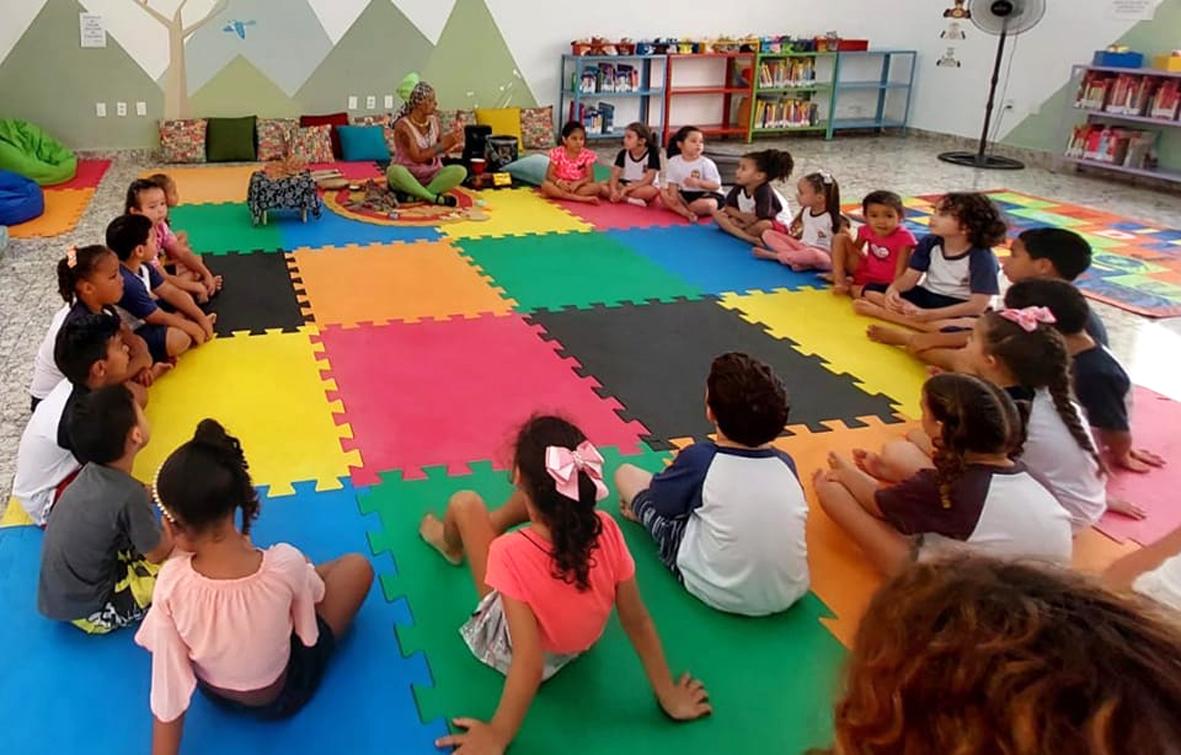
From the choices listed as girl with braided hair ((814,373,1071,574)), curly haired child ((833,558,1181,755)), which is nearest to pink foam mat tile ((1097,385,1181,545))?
girl with braided hair ((814,373,1071,574))

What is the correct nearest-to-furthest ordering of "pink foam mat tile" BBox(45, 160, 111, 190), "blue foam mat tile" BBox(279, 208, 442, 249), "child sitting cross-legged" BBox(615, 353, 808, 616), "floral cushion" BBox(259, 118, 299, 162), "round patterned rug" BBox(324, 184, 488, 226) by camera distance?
"child sitting cross-legged" BBox(615, 353, 808, 616) → "blue foam mat tile" BBox(279, 208, 442, 249) → "round patterned rug" BBox(324, 184, 488, 226) → "pink foam mat tile" BBox(45, 160, 111, 190) → "floral cushion" BBox(259, 118, 299, 162)

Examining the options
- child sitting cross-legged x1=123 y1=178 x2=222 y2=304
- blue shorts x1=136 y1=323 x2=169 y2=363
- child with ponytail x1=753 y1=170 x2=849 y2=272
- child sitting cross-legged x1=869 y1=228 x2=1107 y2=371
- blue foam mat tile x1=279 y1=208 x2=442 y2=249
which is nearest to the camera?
child sitting cross-legged x1=869 y1=228 x2=1107 y2=371

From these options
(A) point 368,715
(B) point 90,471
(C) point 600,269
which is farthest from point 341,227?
(A) point 368,715

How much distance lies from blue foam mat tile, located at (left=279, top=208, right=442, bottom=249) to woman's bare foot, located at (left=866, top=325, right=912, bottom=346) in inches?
130

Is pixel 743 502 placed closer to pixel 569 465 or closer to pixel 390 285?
pixel 569 465

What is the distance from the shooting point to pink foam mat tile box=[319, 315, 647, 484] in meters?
3.79

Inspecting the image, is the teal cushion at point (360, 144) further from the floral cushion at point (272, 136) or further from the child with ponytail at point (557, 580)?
Result: the child with ponytail at point (557, 580)

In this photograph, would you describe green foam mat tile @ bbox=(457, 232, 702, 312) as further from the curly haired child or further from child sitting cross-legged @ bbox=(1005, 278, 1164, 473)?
the curly haired child

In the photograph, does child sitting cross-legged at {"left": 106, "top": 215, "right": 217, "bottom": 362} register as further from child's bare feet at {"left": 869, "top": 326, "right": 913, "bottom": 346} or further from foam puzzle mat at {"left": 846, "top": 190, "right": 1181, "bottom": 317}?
foam puzzle mat at {"left": 846, "top": 190, "right": 1181, "bottom": 317}

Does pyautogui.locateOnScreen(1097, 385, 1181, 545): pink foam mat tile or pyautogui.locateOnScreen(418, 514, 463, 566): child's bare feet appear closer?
pyautogui.locateOnScreen(418, 514, 463, 566): child's bare feet

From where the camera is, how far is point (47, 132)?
29.6 feet

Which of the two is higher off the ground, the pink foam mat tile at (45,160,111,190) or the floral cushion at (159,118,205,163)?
the floral cushion at (159,118,205,163)

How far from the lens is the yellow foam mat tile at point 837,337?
15.0 ft

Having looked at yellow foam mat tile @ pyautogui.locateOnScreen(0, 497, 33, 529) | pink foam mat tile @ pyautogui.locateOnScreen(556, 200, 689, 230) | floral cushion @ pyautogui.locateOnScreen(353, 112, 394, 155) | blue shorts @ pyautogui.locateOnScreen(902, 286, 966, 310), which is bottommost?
yellow foam mat tile @ pyautogui.locateOnScreen(0, 497, 33, 529)
